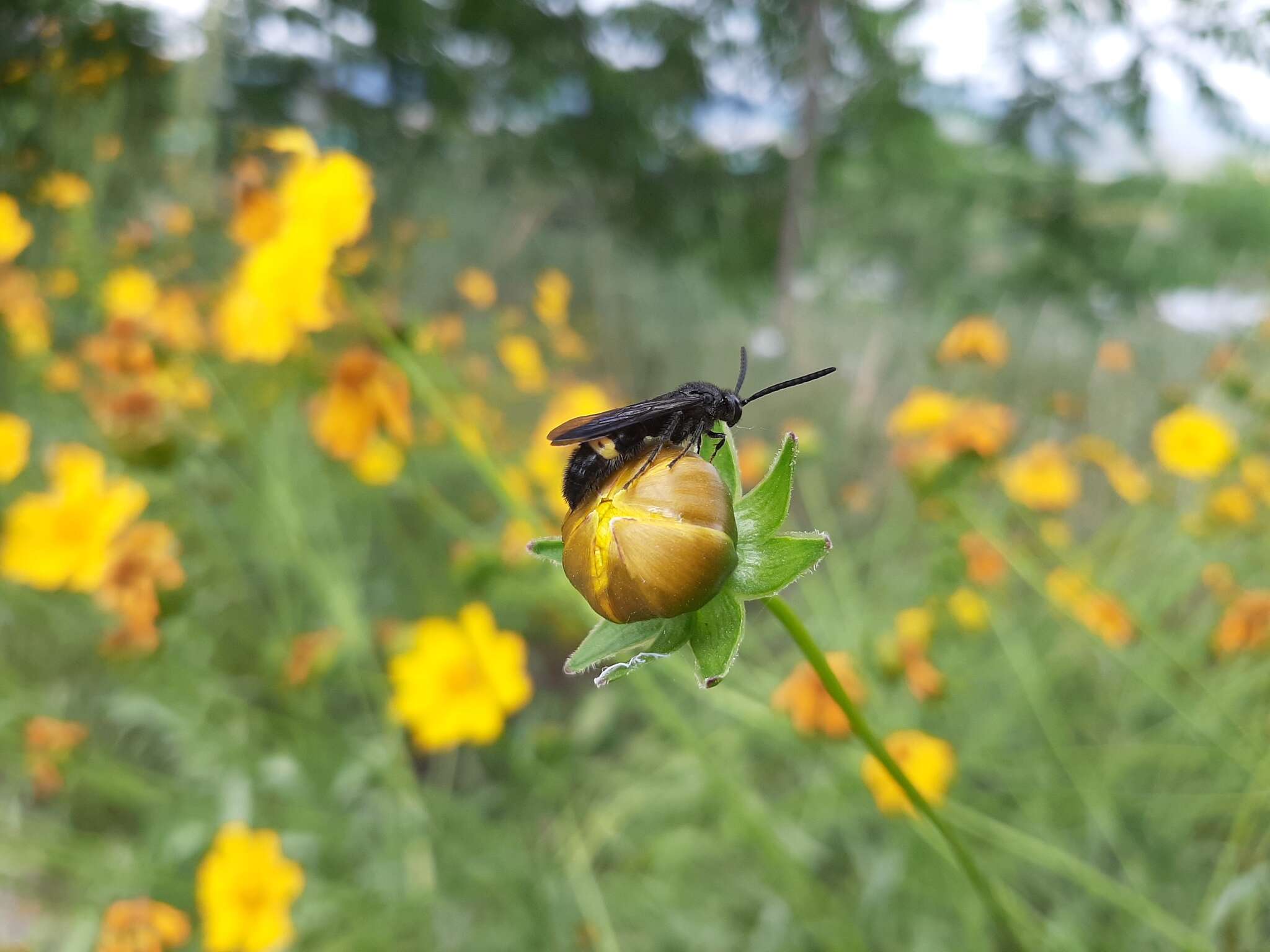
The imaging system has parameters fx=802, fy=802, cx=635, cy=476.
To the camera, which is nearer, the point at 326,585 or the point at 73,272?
the point at 326,585

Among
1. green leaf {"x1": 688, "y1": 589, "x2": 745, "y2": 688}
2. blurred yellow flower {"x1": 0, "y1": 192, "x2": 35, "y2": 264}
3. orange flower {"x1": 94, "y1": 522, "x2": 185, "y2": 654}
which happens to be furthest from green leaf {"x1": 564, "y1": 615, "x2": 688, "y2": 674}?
blurred yellow flower {"x1": 0, "y1": 192, "x2": 35, "y2": 264}

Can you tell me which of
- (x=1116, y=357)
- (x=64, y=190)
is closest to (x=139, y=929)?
(x=64, y=190)

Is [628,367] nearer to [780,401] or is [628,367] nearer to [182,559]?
[780,401]

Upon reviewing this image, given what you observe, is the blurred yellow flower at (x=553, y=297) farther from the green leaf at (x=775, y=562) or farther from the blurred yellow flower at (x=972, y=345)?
the green leaf at (x=775, y=562)

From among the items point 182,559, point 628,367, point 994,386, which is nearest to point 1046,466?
point 994,386

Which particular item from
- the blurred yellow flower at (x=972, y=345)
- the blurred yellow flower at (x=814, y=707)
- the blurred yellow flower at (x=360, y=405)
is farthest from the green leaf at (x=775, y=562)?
the blurred yellow flower at (x=972, y=345)

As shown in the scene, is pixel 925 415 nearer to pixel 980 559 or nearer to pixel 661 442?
pixel 980 559
